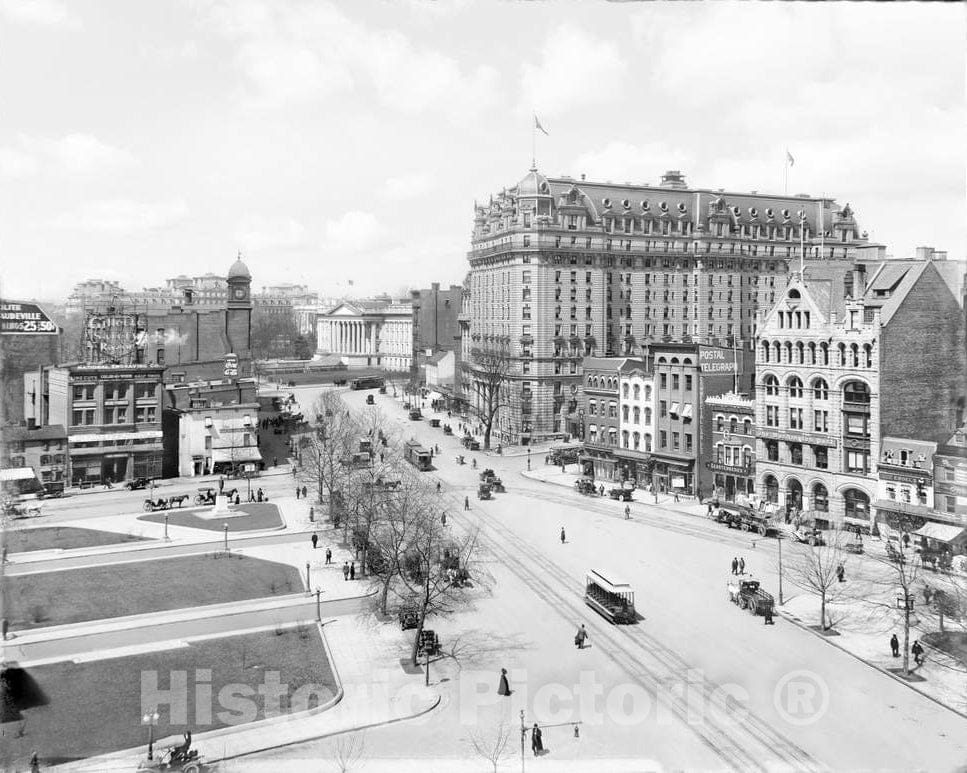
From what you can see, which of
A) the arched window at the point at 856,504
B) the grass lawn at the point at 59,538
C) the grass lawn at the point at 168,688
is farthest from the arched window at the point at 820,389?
the grass lawn at the point at 59,538

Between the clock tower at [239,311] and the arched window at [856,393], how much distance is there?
281 feet

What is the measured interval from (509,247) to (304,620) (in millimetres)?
69872

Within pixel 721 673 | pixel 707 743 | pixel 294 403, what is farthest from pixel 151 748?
pixel 294 403

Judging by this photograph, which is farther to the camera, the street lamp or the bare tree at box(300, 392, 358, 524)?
the bare tree at box(300, 392, 358, 524)

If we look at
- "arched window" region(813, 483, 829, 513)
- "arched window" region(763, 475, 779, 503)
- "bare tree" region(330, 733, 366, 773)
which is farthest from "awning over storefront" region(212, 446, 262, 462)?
"bare tree" region(330, 733, 366, 773)

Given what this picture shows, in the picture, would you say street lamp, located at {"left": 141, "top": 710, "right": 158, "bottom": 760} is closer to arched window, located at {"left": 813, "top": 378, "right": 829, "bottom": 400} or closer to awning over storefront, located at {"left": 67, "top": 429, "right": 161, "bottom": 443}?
arched window, located at {"left": 813, "top": 378, "right": 829, "bottom": 400}

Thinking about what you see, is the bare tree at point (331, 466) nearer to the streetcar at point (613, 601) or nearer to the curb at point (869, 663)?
the streetcar at point (613, 601)

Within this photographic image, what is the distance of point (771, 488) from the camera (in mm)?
64125

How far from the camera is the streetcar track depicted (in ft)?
87.1

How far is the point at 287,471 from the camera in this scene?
8412cm

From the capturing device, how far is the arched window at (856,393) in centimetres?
5716

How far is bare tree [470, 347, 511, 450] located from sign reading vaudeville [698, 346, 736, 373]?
31.6m

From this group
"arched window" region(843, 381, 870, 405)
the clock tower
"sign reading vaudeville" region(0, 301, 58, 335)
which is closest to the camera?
"arched window" region(843, 381, 870, 405)

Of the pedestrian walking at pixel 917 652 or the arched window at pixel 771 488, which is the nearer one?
the pedestrian walking at pixel 917 652
